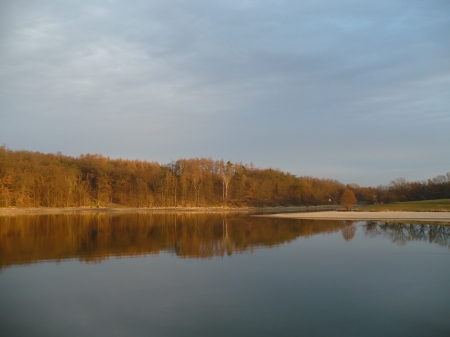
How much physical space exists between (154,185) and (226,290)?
63773 mm

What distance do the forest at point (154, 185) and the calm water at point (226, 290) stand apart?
145 ft

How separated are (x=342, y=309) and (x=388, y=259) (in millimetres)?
6258

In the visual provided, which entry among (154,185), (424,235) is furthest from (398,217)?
(154,185)

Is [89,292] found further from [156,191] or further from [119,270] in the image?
[156,191]

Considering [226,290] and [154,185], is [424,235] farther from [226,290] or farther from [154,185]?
[154,185]

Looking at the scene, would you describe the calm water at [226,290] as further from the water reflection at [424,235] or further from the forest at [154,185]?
the forest at [154,185]

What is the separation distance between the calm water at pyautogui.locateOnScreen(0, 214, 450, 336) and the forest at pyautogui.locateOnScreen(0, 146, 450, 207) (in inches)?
1736

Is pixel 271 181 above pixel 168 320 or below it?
above

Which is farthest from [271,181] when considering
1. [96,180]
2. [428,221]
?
[428,221]

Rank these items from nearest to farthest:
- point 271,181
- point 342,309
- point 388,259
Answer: point 342,309
point 388,259
point 271,181

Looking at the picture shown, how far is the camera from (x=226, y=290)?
8.59 metres

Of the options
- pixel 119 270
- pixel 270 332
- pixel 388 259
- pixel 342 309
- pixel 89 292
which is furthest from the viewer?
pixel 388 259

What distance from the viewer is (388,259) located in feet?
41.0

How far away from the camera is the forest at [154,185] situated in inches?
2196
